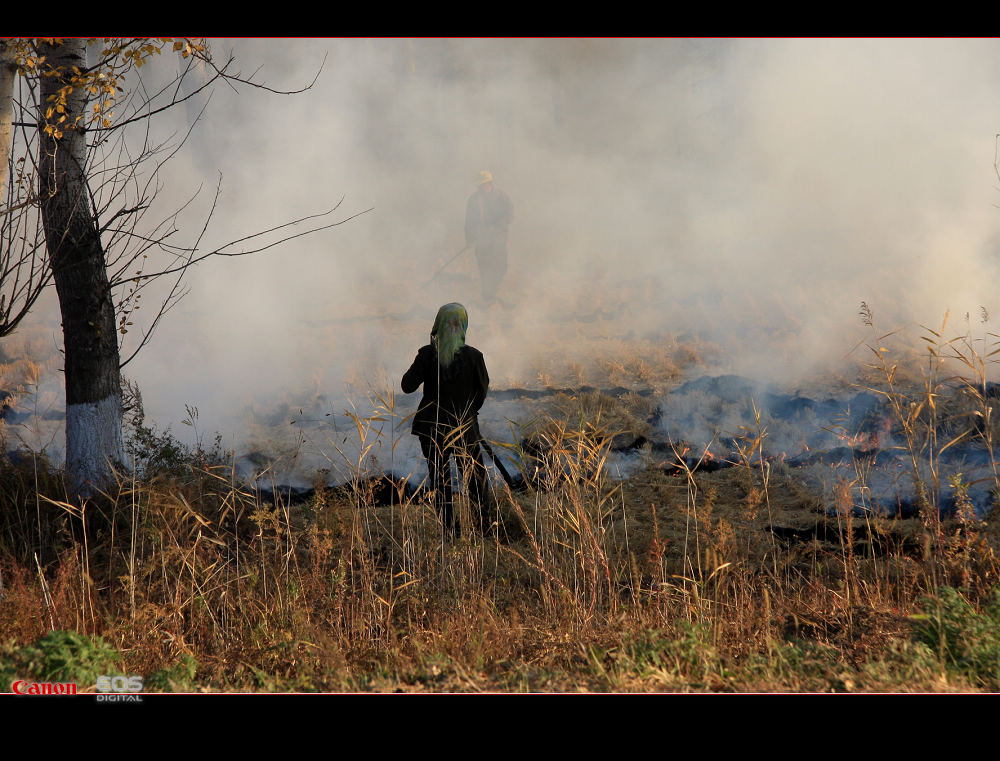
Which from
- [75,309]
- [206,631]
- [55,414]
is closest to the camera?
[206,631]

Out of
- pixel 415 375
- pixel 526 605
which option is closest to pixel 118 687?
pixel 526 605

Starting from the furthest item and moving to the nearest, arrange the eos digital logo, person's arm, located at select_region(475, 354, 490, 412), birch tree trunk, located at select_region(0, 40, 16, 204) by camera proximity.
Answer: person's arm, located at select_region(475, 354, 490, 412)
birch tree trunk, located at select_region(0, 40, 16, 204)
the eos digital logo

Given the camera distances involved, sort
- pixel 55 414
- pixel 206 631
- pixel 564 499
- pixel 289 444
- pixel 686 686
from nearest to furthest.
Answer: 1. pixel 686 686
2. pixel 206 631
3. pixel 564 499
4. pixel 289 444
5. pixel 55 414

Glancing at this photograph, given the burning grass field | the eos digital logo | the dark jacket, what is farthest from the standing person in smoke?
the eos digital logo

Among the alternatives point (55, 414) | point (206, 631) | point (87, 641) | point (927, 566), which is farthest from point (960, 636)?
point (55, 414)

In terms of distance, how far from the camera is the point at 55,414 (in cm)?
781

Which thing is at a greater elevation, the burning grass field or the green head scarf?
the green head scarf

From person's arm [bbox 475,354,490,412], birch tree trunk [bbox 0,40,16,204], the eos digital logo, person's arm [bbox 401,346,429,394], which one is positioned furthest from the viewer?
person's arm [bbox 475,354,490,412]

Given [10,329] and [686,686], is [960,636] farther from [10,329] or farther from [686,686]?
[10,329]

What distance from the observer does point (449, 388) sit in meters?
4.95

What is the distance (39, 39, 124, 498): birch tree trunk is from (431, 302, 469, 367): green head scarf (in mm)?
2606

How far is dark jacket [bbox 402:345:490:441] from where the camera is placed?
4.89 metres

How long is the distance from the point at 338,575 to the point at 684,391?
6366 mm

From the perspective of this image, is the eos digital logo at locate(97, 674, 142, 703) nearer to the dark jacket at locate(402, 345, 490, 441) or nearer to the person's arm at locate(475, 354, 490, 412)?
the dark jacket at locate(402, 345, 490, 441)
